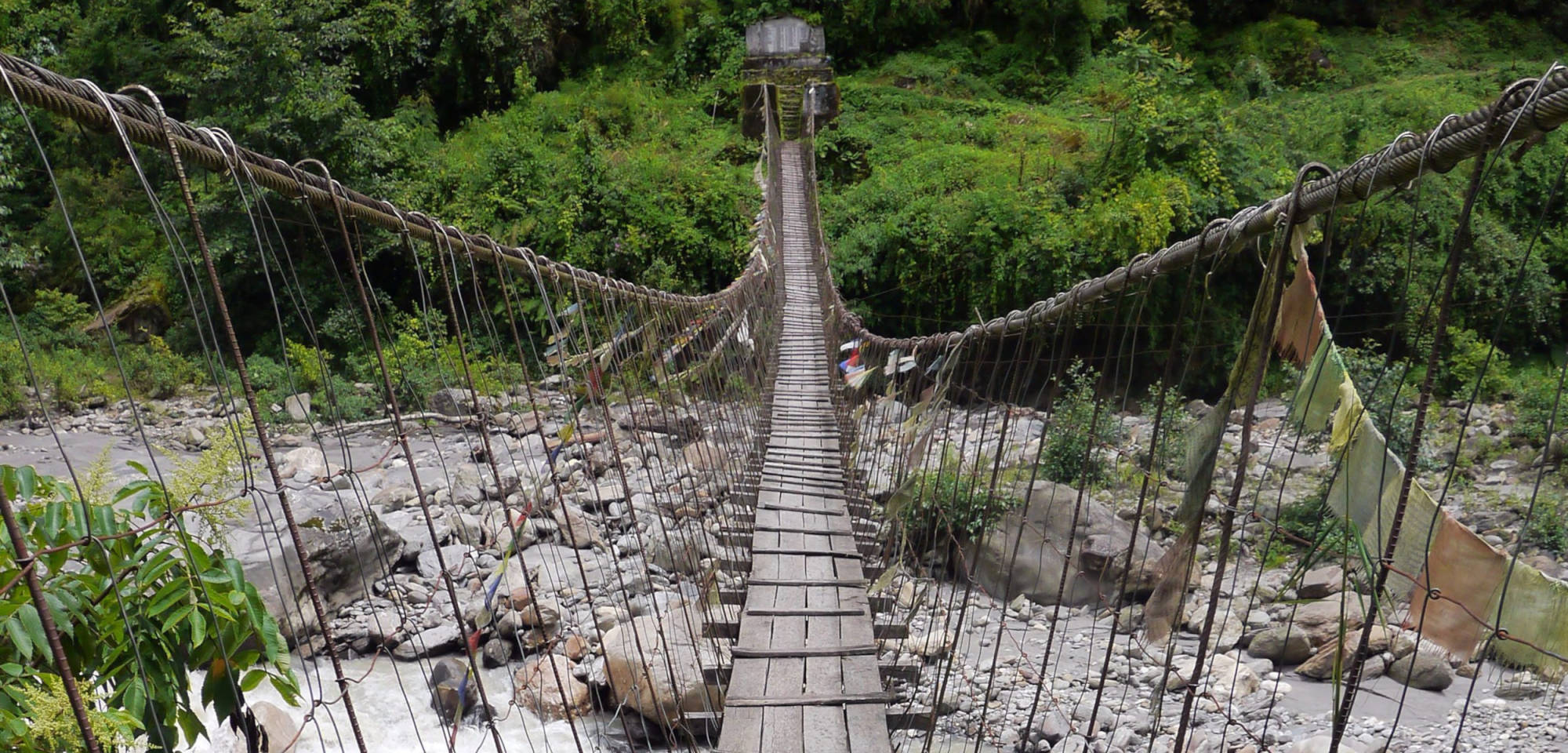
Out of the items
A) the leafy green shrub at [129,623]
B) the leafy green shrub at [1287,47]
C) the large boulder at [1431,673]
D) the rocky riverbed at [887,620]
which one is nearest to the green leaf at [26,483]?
the leafy green shrub at [129,623]

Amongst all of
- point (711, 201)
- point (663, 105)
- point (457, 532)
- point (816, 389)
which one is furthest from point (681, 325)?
point (663, 105)

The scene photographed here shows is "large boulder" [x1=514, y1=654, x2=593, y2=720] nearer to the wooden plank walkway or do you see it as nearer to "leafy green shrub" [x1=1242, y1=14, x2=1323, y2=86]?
the wooden plank walkway

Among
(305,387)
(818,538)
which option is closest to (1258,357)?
(818,538)

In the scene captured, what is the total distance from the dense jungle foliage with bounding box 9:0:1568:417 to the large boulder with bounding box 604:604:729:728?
343 centimetres

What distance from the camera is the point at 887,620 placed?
2.72 meters

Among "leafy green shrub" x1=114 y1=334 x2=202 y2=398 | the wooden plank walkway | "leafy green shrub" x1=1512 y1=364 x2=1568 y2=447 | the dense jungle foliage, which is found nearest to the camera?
the wooden plank walkway

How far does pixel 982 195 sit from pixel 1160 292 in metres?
2.06

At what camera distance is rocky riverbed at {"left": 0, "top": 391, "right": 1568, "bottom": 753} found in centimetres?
235

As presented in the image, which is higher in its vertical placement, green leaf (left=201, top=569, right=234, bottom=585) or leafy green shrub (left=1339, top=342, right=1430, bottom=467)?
green leaf (left=201, top=569, right=234, bottom=585)

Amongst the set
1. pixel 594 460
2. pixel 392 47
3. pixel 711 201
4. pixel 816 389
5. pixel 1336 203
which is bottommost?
pixel 594 460

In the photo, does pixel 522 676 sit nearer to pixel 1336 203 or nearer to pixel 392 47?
pixel 1336 203

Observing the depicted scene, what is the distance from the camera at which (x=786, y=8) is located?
13.9 meters

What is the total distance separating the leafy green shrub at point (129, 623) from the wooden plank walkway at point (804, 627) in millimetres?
1210

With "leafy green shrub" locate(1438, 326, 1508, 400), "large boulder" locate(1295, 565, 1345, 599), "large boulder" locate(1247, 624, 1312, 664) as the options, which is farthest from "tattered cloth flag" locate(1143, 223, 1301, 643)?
"leafy green shrub" locate(1438, 326, 1508, 400)
